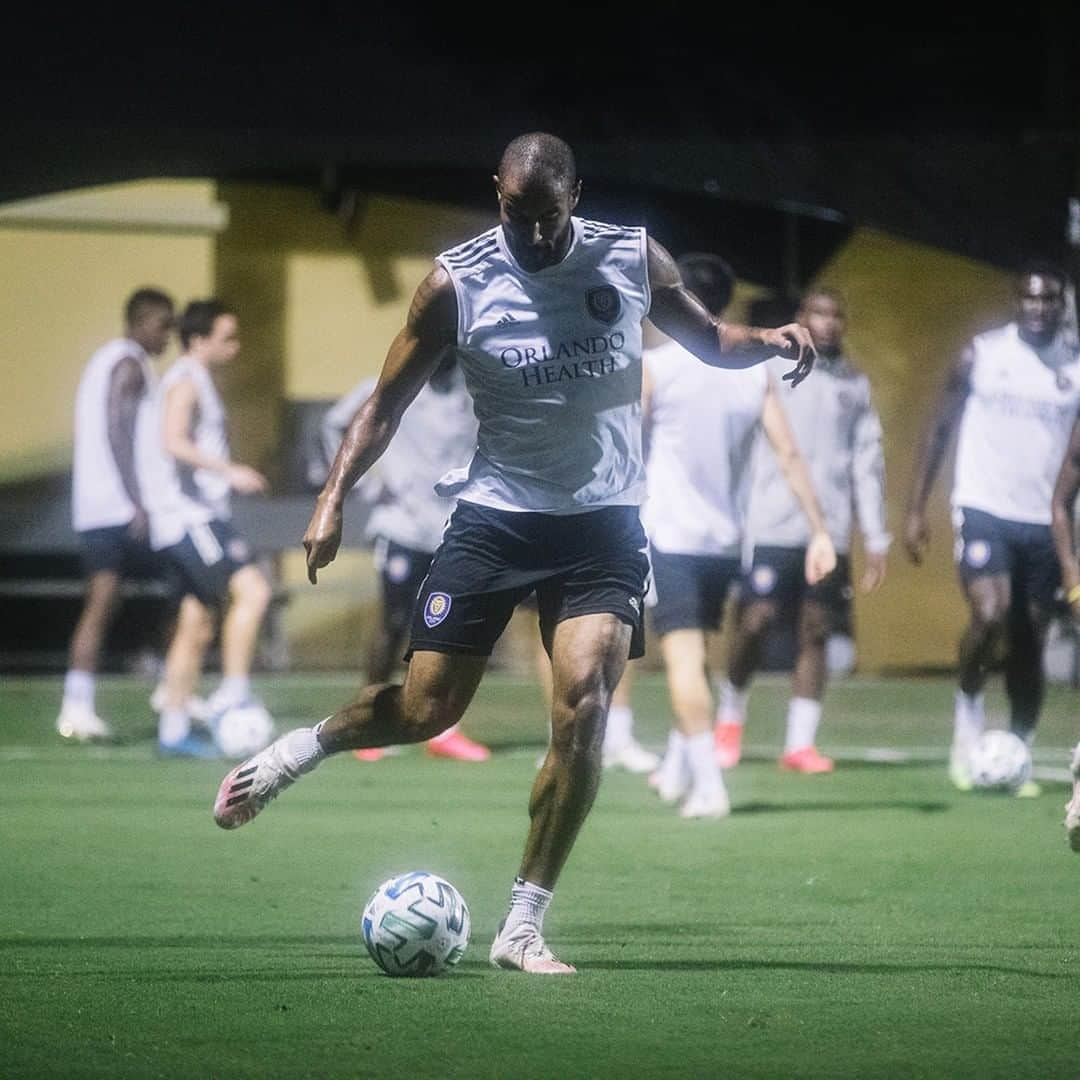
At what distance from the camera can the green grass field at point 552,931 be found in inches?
208

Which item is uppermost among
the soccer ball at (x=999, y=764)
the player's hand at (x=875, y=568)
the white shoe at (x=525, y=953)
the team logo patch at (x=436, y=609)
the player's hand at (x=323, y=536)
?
the player's hand at (x=323, y=536)

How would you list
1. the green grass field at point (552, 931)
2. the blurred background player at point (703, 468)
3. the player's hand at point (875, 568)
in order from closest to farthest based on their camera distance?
the green grass field at point (552, 931)
the blurred background player at point (703, 468)
the player's hand at point (875, 568)

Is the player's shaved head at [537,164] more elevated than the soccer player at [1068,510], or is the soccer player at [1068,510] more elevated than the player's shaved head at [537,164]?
the player's shaved head at [537,164]

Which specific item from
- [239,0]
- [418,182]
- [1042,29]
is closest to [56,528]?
[418,182]

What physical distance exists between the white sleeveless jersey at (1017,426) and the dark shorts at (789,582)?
1185 millimetres

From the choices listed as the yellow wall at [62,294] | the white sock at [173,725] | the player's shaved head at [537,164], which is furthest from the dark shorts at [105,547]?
the player's shaved head at [537,164]

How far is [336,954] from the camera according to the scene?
6.70 meters

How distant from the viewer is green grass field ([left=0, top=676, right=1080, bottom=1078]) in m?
5.29

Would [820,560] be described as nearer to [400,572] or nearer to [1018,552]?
[1018,552]

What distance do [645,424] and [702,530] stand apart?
1.95ft

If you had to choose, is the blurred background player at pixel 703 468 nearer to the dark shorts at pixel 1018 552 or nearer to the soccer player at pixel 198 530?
the dark shorts at pixel 1018 552

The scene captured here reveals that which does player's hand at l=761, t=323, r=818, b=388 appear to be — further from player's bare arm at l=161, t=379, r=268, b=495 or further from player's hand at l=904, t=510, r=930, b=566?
player's bare arm at l=161, t=379, r=268, b=495

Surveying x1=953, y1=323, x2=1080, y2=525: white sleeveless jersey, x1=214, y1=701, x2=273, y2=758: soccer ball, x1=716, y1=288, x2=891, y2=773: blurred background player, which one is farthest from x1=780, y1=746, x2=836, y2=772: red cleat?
x1=214, y1=701, x2=273, y2=758: soccer ball

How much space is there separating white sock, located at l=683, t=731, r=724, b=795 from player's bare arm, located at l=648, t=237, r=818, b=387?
3906 mm
